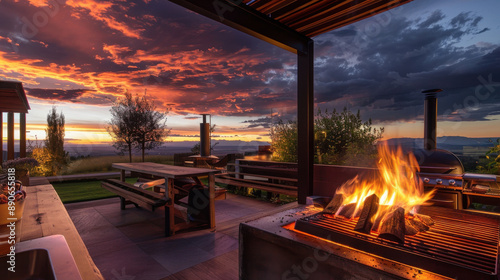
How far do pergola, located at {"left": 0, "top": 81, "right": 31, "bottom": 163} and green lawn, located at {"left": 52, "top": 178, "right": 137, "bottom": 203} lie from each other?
1698mm

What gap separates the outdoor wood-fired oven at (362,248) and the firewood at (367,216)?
15 mm

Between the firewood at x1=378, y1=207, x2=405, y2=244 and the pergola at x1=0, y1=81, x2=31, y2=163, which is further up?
the pergola at x1=0, y1=81, x2=31, y2=163

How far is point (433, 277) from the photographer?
110cm

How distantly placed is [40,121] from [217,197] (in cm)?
930

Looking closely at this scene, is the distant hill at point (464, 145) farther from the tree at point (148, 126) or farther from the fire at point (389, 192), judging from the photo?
the tree at point (148, 126)

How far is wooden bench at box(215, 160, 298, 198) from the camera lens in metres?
5.20

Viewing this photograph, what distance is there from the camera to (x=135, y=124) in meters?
11.3

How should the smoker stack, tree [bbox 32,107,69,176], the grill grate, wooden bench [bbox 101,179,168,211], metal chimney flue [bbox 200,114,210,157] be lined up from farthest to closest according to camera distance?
tree [bbox 32,107,69,176] < metal chimney flue [bbox 200,114,210,157] < wooden bench [bbox 101,179,168,211] < the smoker stack < the grill grate

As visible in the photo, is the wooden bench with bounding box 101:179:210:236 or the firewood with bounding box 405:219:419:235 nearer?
the firewood with bounding box 405:219:419:235

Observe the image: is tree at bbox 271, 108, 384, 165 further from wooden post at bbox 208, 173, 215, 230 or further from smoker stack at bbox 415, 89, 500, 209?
wooden post at bbox 208, 173, 215, 230

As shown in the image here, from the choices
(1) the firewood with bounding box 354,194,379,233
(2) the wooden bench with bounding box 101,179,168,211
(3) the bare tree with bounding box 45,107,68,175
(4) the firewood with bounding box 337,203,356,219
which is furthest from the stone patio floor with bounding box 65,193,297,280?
(3) the bare tree with bounding box 45,107,68,175

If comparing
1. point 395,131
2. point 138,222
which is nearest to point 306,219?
point 138,222

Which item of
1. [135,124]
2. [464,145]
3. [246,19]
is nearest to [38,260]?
[246,19]

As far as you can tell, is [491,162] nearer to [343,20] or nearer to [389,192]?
[389,192]
